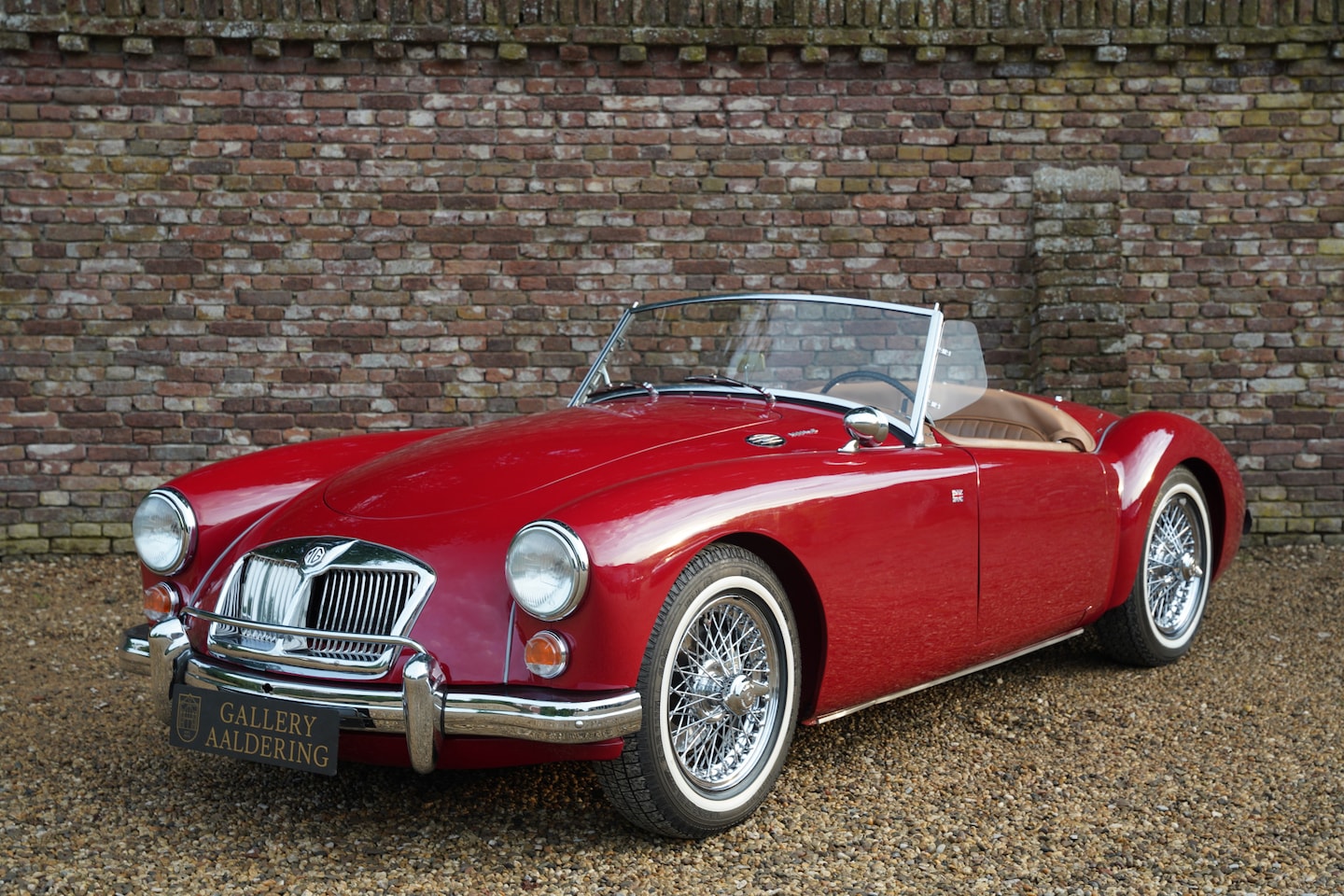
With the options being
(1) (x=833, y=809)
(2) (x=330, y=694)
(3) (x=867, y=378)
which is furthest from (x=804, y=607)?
(2) (x=330, y=694)

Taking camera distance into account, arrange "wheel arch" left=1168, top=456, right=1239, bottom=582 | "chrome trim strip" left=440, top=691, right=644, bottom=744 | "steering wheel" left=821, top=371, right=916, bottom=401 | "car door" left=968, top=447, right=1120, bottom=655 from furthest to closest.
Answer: "wheel arch" left=1168, top=456, right=1239, bottom=582 < "steering wheel" left=821, top=371, right=916, bottom=401 < "car door" left=968, top=447, right=1120, bottom=655 < "chrome trim strip" left=440, top=691, right=644, bottom=744

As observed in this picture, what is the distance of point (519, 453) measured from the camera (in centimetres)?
309

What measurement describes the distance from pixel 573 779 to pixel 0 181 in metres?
4.96

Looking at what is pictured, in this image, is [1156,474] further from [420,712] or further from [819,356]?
[420,712]

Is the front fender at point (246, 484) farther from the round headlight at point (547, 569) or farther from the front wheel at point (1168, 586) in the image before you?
the front wheel at point (1168, 586)

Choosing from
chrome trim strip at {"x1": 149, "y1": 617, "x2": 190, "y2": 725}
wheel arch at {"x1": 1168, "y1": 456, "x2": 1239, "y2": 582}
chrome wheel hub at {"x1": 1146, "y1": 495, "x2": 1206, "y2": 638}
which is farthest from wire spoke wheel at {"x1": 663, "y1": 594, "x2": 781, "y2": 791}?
wheel arch at {"x1": 1168, "y1": 456, "x2": 1239, "y2": 582}

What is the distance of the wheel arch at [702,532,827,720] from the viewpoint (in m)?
2.84

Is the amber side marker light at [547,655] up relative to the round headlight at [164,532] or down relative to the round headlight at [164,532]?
down

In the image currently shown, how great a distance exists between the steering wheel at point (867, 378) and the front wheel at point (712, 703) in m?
0.94

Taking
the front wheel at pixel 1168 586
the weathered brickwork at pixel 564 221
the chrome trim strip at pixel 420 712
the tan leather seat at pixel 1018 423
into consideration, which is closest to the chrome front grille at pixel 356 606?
the chrome trim strip at pixel 420 712

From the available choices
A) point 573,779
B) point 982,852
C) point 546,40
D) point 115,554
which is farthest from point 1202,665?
point 115,554

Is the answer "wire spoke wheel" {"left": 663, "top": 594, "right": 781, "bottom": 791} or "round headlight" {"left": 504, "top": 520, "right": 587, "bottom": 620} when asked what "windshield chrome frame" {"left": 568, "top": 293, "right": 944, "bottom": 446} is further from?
"round headlight" {"left": 504, "top": 520, "right": 587, "bottom": 620}

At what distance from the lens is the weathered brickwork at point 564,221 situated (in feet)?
20.0

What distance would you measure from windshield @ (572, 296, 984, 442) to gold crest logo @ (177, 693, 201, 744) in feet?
5.53
